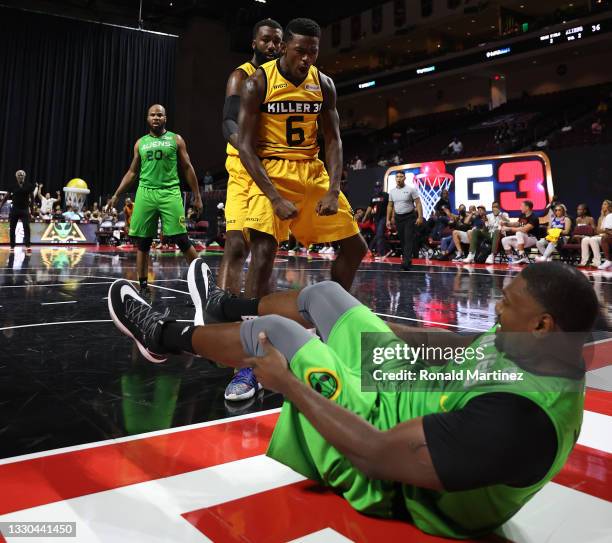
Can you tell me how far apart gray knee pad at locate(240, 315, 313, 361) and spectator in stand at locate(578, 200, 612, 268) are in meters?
8.81

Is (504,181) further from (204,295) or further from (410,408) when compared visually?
(410,408)

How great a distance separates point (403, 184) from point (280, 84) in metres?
6.12

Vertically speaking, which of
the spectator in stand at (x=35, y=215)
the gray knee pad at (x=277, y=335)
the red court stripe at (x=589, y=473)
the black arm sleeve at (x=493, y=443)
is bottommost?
the red court stripe at (x=589, y=473)

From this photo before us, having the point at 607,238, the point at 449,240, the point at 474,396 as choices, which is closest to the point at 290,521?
the point at 474,396

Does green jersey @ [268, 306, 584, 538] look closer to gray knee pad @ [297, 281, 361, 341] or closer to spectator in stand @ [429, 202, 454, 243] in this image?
gray knee pad @ [297, 281, 361, 341]

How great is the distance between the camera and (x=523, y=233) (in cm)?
968

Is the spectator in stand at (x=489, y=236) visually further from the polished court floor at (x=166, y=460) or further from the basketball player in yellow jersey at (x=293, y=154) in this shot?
the basketball player in yellow jersey at (x=293, y=154)

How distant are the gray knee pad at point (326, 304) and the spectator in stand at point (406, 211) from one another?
22.1ft

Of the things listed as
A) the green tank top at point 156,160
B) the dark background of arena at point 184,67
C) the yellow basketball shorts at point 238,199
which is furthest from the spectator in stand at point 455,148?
the yellow basketball shorts at point 238,199

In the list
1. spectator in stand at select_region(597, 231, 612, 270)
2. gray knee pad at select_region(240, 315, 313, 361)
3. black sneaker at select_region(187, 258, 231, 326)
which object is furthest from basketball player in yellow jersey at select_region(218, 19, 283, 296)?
spectator in stand at select_region(597, 231, 612, 270)

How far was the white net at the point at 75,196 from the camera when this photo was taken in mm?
17534

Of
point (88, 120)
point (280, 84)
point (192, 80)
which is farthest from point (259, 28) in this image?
point (192, 80)

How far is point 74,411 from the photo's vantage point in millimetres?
1786

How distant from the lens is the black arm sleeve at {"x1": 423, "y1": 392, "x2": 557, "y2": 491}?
92 cm
